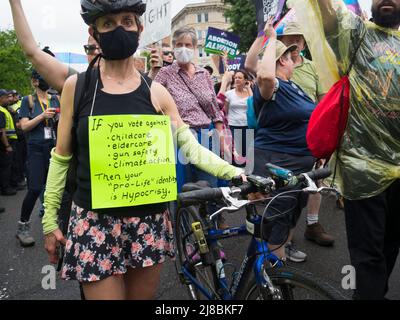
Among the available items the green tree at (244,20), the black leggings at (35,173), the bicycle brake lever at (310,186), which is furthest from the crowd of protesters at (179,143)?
the green tree at (244,20)

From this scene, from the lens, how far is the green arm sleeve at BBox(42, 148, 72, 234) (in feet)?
5.78

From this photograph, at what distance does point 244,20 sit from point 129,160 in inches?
934

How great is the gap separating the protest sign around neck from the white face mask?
5445mm

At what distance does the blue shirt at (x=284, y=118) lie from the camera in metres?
2.75

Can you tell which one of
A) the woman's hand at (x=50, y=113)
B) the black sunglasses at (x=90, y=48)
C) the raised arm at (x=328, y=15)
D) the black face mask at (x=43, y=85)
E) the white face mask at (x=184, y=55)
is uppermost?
the raised arm at (x=328, y=15)

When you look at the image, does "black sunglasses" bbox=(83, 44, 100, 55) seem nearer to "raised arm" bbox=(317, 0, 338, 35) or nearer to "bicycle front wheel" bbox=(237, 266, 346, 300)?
"raised arm" bbox=(317, 0, 338, 35)

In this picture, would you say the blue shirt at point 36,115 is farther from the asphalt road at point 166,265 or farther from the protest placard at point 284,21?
the protest placard at point 284,21

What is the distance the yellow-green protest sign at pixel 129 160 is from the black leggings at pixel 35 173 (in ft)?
9.32

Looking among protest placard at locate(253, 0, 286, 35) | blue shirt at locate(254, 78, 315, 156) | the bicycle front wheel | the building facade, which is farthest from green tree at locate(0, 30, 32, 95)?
the bicycle front wheel

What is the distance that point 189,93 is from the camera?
3689 mm

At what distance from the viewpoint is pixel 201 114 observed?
12.3ft
